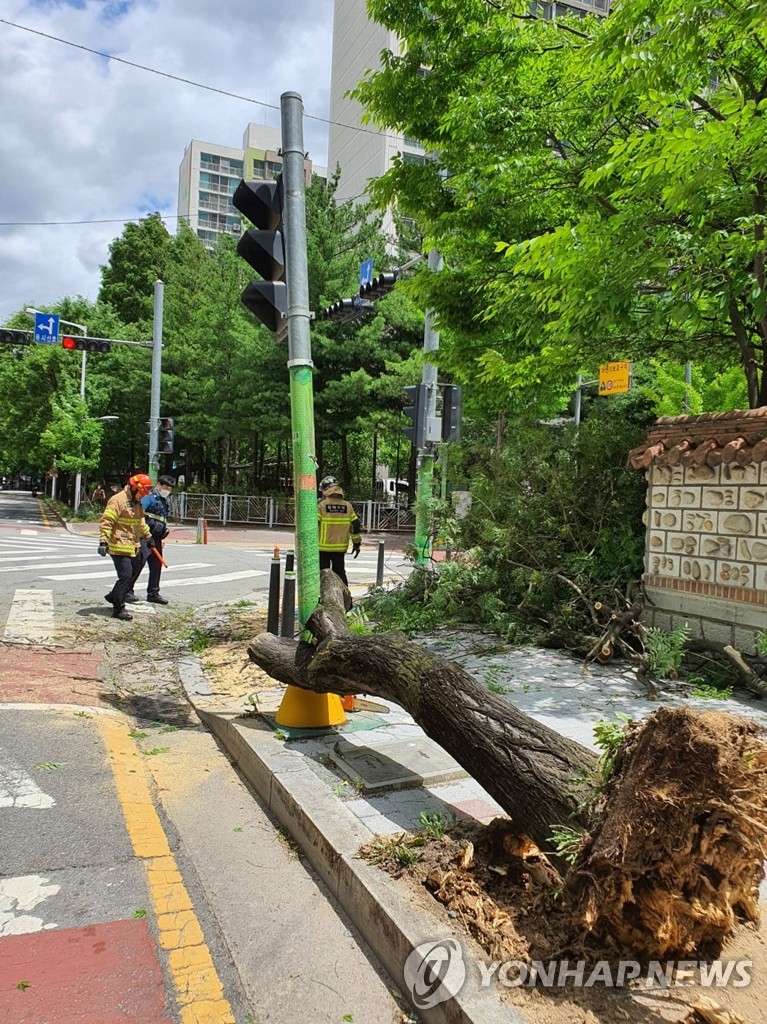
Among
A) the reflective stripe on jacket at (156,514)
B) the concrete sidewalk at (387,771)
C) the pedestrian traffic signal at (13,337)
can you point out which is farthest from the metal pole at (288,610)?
the pedestrian traffic signal at (13,337)

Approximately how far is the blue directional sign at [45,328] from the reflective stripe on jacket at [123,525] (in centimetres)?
1206

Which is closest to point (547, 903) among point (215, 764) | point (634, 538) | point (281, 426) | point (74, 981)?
Answer: point (74, 981)

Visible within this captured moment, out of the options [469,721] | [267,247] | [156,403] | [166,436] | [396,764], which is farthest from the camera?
[156,403]

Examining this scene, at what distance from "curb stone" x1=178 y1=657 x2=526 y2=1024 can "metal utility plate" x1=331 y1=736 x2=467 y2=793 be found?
0.87 ft

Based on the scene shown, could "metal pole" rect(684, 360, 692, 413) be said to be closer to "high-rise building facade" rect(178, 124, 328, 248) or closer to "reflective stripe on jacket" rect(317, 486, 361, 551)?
"reflective stripe on jacket" rect(317, 486, 361, 551)

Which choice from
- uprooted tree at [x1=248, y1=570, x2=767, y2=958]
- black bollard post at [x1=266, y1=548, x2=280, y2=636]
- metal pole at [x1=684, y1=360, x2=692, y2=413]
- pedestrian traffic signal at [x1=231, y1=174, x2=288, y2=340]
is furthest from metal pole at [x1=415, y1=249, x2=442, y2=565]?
Answer: metal pole at [x1=684, y1=360, x2=692, y2=413]

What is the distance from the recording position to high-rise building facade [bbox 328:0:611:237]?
1956 inches

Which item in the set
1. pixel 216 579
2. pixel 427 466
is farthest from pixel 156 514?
pixel 427 466

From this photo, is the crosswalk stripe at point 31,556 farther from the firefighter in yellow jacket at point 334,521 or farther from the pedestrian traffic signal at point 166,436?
the firefighter in yellow jacket at point 334,521

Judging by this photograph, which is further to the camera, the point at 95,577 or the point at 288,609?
the point at 95,577

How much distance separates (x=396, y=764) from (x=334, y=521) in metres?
4.76

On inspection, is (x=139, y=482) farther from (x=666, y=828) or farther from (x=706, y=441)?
(x=666, y=828)

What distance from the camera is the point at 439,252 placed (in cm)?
990

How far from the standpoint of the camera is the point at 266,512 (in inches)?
1207
